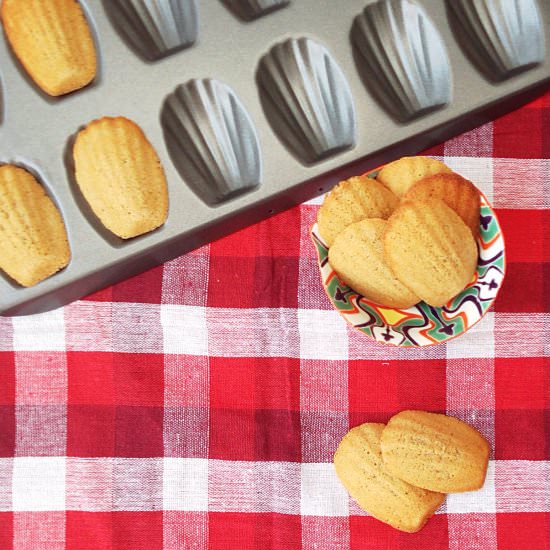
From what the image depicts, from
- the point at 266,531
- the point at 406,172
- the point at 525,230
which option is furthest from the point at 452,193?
the point at 266,531

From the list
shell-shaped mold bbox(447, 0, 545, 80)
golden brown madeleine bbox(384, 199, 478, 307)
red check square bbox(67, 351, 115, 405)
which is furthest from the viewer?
red check square bbox(67, 351, 115, 405)

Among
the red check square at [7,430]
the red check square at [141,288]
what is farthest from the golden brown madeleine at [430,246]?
the red check square at [7,430]

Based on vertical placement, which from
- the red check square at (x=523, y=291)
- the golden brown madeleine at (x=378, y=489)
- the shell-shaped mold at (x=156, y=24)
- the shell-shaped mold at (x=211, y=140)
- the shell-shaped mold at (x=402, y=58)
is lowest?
the golden brown madeleine at (x=378, y=489)

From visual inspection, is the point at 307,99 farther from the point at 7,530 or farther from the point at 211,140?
the point at 7,530

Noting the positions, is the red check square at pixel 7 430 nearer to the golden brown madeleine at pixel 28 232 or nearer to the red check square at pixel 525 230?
the golden brown madeleine at pixel 28 232

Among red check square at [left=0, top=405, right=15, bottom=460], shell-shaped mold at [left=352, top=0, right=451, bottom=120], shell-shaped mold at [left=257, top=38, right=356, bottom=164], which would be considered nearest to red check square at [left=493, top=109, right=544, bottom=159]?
shell-shaped mold at [left=352, top=0, right=451, bottom=120]

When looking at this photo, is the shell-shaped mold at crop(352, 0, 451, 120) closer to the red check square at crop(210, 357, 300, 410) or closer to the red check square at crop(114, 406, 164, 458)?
the red check square at crop(210, 357, 300, 410)

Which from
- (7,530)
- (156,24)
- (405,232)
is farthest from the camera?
(7,530)
